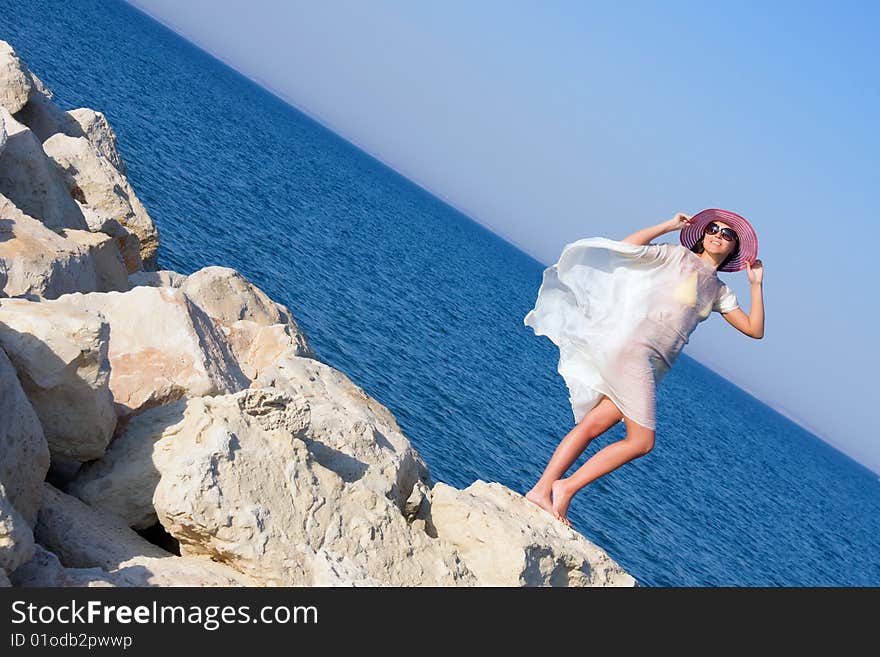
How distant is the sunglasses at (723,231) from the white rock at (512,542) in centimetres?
245

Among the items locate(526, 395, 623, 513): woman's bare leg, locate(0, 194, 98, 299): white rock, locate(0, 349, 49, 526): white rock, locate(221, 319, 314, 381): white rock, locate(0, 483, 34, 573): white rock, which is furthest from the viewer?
locate(221, 319, 314, 381): white rock

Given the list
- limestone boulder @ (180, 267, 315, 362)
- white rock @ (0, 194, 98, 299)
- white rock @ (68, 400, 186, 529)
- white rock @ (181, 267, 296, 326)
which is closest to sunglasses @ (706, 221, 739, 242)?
white rock @ (68, 400, 186, 529)

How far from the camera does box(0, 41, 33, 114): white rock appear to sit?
428 inches

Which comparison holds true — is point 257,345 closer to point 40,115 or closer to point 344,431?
point 344,431

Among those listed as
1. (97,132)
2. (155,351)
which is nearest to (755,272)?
(155,351)

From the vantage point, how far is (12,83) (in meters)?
→ 11.0

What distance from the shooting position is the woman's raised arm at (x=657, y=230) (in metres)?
6.48

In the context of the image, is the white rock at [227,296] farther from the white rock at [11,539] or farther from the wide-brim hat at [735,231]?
the white rock at [11,539]

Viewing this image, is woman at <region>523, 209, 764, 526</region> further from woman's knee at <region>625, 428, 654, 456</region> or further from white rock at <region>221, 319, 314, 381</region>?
white rock at <region>221, 319, 314, 381</region>

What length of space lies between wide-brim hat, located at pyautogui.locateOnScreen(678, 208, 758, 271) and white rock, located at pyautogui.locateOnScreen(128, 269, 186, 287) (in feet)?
22.5

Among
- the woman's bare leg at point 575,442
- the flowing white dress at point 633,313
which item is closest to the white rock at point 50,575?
the woman's bare leg at point 575,442

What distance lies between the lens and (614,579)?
6605mm

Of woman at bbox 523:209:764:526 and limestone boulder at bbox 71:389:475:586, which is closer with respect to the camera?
limestone boulder at bbox 71:389:475:586

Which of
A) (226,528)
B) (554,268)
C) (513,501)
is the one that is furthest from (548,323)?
(226,528)
